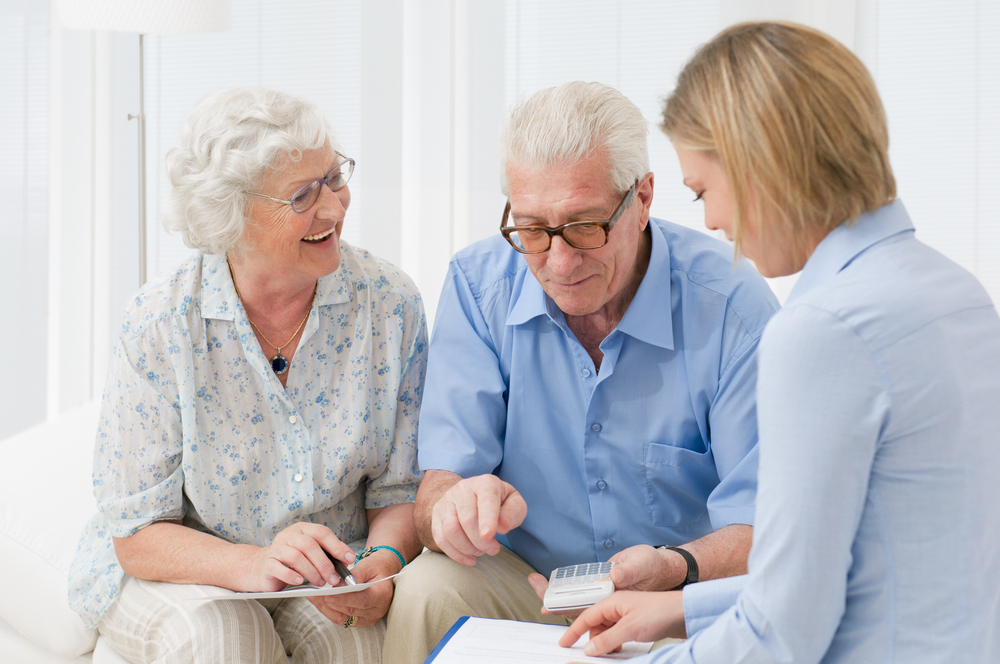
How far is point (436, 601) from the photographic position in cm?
146

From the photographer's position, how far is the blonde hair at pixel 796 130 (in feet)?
2.97

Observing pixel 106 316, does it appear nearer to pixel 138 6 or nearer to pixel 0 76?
pixel 0 76

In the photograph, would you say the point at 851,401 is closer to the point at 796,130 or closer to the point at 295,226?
the point at 796,130

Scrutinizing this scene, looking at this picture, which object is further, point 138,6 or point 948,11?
point 948,11

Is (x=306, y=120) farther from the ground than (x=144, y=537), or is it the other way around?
(x=306, y=120)

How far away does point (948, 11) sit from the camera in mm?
2938

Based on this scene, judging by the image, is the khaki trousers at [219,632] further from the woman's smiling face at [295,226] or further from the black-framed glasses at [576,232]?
the black-framed glasses at [576,232]

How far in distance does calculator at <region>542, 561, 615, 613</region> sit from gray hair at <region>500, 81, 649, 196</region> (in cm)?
63

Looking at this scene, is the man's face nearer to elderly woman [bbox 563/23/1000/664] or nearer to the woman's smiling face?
the woman's smiling face

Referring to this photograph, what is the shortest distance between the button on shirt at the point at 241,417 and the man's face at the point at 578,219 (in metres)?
0.36

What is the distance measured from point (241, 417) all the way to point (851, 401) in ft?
3.71

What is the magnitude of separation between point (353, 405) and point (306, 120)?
0.53 meters

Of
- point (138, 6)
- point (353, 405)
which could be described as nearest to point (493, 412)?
point (353, 405)

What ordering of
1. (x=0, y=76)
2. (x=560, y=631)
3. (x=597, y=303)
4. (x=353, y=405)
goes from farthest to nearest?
(x=0, y=76), (x=353, y=405), (x=597, y=303), (x=560, y=631)
